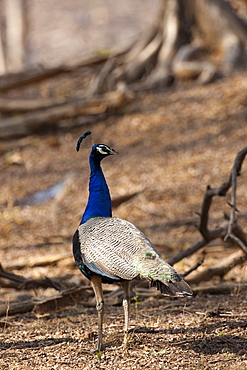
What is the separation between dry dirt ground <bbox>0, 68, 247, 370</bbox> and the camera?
4.39 m

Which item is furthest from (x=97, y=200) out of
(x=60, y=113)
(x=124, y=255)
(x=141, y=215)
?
(x=60, y=113)

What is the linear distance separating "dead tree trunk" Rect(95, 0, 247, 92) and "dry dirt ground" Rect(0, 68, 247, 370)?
2.10 feet

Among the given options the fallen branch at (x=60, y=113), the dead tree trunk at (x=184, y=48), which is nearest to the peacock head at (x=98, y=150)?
the fallen branch at (x=60, y=113)

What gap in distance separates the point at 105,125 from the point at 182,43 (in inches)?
159

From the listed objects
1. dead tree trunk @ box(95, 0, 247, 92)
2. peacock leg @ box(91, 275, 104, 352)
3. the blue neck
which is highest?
the blue neck

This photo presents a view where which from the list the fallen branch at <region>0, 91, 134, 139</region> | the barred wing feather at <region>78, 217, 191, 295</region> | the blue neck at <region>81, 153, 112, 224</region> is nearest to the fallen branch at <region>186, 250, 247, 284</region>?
the blue neck at <region>81, 153, 112, 224</region>

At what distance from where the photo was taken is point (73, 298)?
18.7 feet

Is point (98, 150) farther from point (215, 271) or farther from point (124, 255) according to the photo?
point (215, 271)

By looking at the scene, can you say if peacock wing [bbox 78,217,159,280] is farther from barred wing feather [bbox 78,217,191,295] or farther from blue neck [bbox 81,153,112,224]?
blue neck [bbox 81,153,112,224]

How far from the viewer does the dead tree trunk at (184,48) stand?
14109mm

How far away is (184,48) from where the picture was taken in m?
14.7

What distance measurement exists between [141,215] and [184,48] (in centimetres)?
729

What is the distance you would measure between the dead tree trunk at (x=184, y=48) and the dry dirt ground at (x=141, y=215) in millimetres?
641

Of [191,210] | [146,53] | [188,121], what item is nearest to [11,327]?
[191,210]
